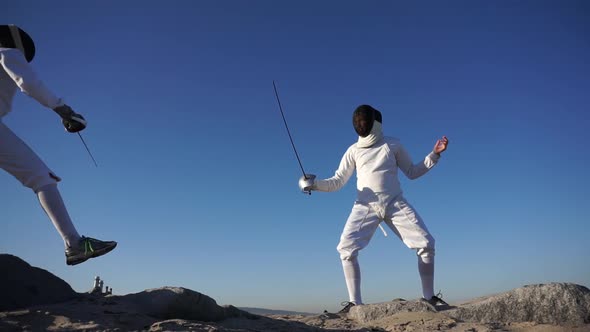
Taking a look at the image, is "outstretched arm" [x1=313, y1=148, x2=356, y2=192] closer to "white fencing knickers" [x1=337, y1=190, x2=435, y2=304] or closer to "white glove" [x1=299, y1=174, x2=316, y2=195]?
"white glove" [x1=299, y1=174, x2=316, y2=195]

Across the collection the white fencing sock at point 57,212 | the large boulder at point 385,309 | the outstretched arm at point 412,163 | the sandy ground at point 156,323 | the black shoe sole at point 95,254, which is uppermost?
the outstretched arm at point 412,163

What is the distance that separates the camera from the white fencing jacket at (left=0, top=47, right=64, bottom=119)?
13.0 feet

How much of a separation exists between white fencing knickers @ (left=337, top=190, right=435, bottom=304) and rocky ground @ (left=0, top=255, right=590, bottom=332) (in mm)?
807

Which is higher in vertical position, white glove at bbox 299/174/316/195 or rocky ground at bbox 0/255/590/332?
white glove at bbox 299/174/316/195

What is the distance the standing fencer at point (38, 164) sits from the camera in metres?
3.95

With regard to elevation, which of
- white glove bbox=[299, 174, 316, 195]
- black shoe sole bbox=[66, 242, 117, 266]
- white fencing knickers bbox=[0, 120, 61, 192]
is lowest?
black shoe sole bbox=[66, 242, 117, 266]

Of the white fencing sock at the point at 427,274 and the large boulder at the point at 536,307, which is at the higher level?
the white fencing sock at the point at 427,274

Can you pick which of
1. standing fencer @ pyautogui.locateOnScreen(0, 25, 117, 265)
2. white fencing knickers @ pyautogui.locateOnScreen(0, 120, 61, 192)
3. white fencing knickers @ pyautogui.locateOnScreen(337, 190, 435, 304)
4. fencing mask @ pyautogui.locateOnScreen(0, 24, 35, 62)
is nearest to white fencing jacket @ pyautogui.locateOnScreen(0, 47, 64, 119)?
standing fencer @ pyautogui.locateOnScreen(0, 25, 117, 265)

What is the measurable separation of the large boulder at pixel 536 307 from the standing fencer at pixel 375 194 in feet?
2.90

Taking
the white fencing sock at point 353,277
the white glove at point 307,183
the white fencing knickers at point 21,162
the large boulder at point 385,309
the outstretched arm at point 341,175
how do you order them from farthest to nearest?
the outstretched arm at point 341,175 → the white glove at point 307,183 → the white fencing sock at point 353,277 → the large boulder at point 385,309 → the white fencing knickers at point 21,162

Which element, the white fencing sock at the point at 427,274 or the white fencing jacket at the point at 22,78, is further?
the white fencing sock at the point at 427,274

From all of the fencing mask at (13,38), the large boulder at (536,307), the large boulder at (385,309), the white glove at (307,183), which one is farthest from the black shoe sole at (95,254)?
the large boulder at (536,307)

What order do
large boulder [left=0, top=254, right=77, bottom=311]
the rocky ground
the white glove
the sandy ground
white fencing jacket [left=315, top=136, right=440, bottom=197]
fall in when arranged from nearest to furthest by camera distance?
the sandy ground, the rocky ground, large boulder [left=0, top=254, right=77, bottom=311], white fencing jacket [left=315, top=136, right=440, bottom=197], the white glove

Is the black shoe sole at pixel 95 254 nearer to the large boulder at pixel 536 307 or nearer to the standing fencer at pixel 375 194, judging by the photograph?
the standing fencer at pixel 375 194
